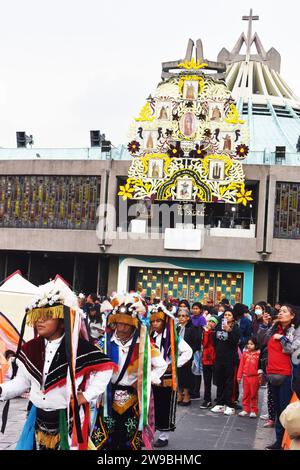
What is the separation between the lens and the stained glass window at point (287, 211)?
100 ft

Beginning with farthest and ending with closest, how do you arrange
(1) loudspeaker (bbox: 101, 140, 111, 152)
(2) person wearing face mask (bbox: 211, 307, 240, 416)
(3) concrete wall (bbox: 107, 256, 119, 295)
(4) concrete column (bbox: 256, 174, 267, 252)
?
1. (1) loudspeaker (bbox: 101, 140, 111, 152)
2. (3) concrete wall (bbox: 107, 256, 119, 295)
3. (4) concrete column (bbox: 256, 174, 267, 252)
4. (2) person wearing face mask (bbox: 211, 307, 240, 416)

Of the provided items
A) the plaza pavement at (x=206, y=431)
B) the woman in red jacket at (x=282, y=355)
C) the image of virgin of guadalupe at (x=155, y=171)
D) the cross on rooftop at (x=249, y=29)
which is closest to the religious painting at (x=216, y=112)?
the image of virgin of guadalupe at (x=155, y=171)

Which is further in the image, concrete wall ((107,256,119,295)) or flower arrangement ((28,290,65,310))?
concrete wall ((107,256,119,295))

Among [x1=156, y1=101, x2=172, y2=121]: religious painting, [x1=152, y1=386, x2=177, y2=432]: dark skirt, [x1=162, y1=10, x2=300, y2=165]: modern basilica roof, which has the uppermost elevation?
[x1=162, y1=10, x2=300, y2=165]: modern basilica roof

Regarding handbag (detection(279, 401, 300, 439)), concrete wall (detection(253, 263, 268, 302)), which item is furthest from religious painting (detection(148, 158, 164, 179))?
handbag (detection(279, 401, 300, 439))

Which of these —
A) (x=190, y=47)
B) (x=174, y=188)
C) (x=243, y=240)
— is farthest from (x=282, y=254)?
(x=190, y=47)

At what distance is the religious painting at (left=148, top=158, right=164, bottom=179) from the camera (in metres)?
30.5

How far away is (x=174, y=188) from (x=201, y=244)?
2.71 meters

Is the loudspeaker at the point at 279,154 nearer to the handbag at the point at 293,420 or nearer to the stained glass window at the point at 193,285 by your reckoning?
the stained glass window at the point at 193,285

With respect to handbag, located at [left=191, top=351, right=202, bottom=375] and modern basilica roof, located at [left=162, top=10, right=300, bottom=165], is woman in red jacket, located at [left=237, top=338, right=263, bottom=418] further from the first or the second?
modern basilica roof, located at [left=162, top=10, right=300, bottom=165]

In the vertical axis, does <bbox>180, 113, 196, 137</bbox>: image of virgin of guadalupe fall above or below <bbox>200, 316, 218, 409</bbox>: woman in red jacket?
above

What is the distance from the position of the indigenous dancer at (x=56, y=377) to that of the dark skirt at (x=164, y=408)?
10.4 feet

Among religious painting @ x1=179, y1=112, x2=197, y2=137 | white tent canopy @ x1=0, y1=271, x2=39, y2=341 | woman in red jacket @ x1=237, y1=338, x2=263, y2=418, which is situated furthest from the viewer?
religious painting @ x1=179, y1=112, x2=197, y2=137

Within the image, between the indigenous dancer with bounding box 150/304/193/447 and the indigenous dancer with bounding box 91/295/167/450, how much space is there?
1755mm
